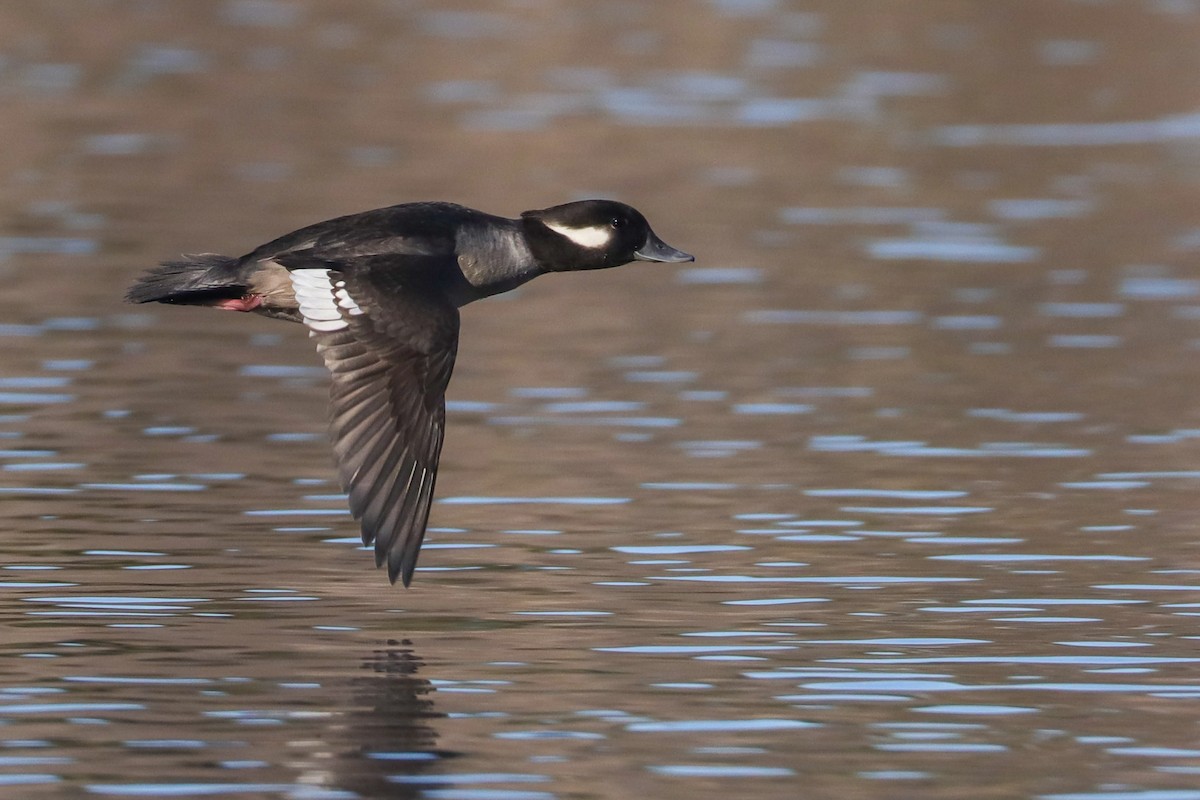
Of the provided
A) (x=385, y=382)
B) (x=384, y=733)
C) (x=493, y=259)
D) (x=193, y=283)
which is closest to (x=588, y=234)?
(x=493, y=259)

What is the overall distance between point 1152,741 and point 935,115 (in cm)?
1729

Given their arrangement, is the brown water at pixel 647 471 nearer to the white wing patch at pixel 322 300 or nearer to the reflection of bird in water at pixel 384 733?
the reflection of bird in water at pixel 384 733

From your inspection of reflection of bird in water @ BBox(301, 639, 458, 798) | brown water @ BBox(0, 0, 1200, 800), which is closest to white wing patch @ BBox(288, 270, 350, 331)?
brown water @ BBox(0, 0, 1200, 800)

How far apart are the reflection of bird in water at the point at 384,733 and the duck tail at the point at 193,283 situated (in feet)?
6.12

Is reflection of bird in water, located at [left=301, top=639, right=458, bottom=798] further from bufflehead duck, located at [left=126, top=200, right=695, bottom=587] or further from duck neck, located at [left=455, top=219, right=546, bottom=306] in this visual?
duck neck, located at [left=455, top=219, right=546, bottom=306]

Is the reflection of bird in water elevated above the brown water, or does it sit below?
below

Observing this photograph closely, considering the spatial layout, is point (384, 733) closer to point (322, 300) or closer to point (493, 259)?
point (322, 300)

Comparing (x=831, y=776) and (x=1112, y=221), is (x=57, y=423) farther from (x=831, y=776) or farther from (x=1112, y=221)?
(x=1112, y=221)

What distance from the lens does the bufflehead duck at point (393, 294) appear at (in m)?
8.28

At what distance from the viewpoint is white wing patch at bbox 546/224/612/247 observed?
9.90m

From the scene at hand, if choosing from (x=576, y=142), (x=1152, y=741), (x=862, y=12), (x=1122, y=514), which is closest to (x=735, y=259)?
(x=576, y=142)

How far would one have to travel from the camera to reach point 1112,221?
18141 millimetres

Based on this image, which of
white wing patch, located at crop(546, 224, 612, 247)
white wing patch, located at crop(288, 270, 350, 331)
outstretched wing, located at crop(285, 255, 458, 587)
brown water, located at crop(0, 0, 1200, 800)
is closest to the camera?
brown water, located at crop(0, 0, 1200, 800)

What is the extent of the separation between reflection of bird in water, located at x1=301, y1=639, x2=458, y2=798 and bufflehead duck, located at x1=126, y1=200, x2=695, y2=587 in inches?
13.1
